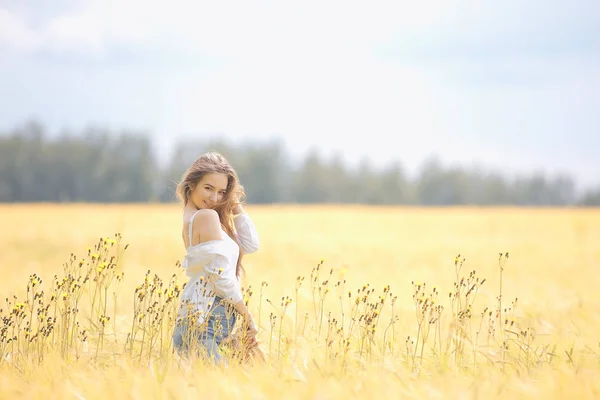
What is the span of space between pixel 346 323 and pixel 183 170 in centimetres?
3773

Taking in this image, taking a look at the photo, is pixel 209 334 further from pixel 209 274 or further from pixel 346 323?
pixel 346 323

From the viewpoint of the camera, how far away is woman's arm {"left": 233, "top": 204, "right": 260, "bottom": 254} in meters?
4.82

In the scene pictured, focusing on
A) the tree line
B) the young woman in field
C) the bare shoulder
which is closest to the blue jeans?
the young woman in field

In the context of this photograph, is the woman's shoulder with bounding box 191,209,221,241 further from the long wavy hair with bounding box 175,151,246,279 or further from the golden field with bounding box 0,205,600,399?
the golden field with bounding box 0,205,600,399

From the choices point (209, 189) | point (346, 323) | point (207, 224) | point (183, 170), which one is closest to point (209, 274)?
point (207, 224)

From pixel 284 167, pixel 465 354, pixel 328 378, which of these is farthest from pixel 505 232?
pixel 284 167

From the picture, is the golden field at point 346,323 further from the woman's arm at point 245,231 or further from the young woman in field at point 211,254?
the woman's arm at point 245,231

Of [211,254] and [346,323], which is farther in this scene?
[346,323]

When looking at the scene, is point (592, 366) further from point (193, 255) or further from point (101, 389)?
point (101, 389)

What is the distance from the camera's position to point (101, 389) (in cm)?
368

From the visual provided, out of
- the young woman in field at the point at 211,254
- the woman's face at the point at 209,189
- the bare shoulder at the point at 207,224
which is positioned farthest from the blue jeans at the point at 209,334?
the woman's face at the point at 209,189

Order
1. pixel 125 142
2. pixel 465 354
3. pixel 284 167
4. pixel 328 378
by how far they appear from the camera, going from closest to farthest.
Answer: pixel 328 378, pixel 465 354, pixel 125 142, pixel 284 167

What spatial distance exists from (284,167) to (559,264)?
40.5 meters

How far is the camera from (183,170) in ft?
143
